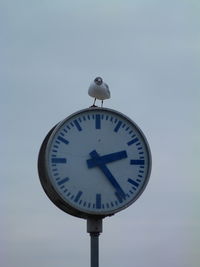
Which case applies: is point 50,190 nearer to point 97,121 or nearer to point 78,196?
point 78,196

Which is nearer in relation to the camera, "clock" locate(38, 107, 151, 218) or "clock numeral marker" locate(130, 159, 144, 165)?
"clock" locate(38, 107, 151, 218)

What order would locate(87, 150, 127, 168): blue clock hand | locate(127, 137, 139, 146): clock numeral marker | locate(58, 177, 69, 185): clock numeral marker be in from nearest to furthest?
1. locate(58, 177, 69, 185): clock numeral marker
2. locate(87, 150, 127, 168): blue clock hand
3. locate(127, 137, 139, 146): clock numeral marker

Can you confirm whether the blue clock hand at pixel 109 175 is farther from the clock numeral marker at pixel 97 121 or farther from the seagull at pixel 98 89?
the seagull at pixel 98 89

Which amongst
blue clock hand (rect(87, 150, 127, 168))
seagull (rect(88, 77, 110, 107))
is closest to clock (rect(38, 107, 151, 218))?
blue clock hand (rect(87, 150, 127, 168))

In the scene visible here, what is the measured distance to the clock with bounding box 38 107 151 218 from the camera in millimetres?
4395

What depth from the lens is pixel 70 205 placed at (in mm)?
4348

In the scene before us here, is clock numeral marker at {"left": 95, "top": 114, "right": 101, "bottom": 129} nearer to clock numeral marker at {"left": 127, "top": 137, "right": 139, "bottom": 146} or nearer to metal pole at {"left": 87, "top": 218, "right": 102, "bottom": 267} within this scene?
clock numeral marker at {"left": 127, "top": 137, "right": 139, "bottom": 146}

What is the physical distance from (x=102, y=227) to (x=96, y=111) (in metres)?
0.83

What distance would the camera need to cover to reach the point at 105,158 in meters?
4.53

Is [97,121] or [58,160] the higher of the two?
[97,121]

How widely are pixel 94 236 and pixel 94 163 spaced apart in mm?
513

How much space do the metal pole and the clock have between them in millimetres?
64

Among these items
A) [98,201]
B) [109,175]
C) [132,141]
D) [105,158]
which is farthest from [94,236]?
[132,141]

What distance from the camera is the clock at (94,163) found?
439 centimetres
